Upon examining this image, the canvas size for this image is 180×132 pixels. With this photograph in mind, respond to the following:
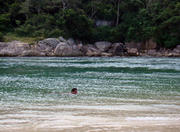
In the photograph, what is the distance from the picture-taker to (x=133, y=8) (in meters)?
75.0

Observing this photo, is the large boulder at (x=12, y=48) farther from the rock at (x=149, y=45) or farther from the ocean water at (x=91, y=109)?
the ocean water at (x=91, y=109)

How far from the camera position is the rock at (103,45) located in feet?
223

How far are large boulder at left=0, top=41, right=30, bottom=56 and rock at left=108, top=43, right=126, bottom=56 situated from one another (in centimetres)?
1706

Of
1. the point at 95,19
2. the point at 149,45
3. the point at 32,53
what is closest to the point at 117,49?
the point at 149,45

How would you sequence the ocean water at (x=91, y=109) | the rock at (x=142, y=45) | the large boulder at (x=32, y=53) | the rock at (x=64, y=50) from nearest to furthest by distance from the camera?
the ocean water at (x=91, y=109)
the large boulder at (x=32, y=53)
the rock at (x=64, y=50)
the rock at (x=142, y=45)

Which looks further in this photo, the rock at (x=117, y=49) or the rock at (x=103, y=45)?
the rock at (x=103, y=45)

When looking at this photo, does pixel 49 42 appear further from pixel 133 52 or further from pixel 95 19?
pixel 95 19

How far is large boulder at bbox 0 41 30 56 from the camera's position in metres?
59.2

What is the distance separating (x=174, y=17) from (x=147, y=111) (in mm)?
55787

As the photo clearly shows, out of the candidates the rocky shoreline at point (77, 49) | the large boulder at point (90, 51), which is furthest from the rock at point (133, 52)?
the large boulder at point (90, 51)

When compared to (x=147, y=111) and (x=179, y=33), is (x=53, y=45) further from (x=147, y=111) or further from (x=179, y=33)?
(x=147, y=111)

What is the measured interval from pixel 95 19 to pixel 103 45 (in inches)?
428

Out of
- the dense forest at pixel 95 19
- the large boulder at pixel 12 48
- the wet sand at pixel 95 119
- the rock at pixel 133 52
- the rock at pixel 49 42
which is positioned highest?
the dense forest at pixel 95 19

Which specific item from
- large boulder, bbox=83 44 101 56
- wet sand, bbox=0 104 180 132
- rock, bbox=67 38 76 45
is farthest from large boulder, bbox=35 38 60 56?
wet sand, bbox=0 104 180 132
